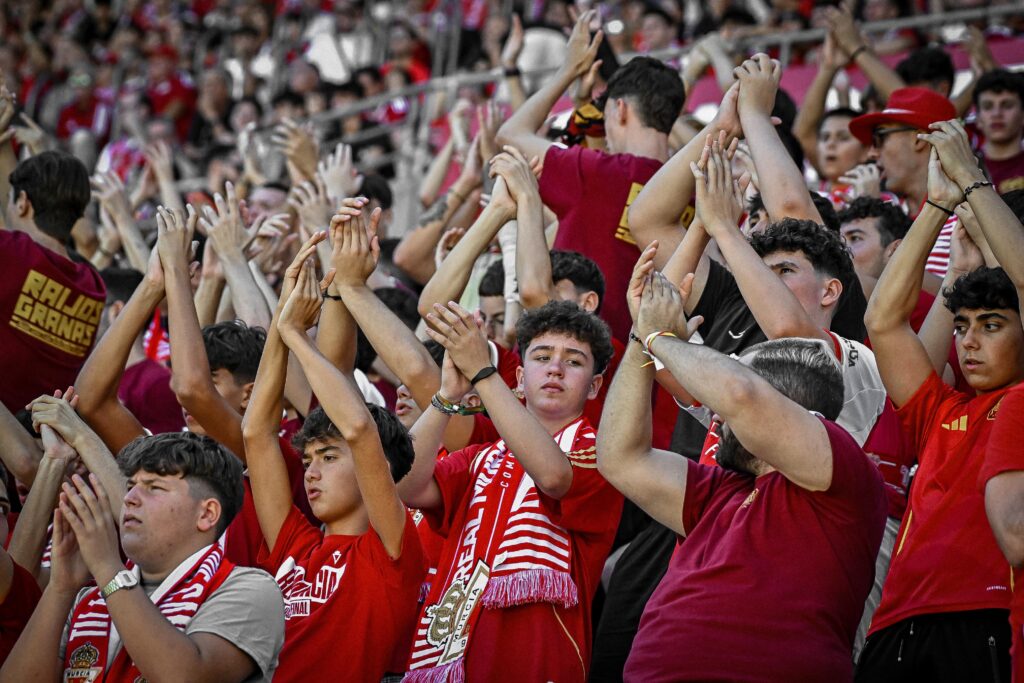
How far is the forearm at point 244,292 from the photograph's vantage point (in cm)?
568

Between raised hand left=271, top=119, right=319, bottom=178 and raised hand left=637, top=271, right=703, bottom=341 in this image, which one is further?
raised hand left=271, top=119, right=319, bottom=178

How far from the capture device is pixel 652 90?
5535mm

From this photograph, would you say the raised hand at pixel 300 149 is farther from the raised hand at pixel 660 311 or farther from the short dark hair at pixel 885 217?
the raised hand at pixel 660 311

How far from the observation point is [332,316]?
4.74 meters

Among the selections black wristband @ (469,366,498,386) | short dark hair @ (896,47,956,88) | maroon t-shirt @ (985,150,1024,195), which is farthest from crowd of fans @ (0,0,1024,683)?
short dark hair @ (896,47,956,88)

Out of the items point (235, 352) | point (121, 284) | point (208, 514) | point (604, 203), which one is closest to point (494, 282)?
point (604, 203)

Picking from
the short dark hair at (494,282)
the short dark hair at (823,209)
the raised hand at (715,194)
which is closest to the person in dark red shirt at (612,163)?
the short dark hair at (494,282)

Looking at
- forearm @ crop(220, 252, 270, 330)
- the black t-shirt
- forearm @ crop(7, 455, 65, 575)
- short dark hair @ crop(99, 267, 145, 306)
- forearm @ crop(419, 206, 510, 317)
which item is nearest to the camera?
forearm @ crop(7, 455, 65, 575)

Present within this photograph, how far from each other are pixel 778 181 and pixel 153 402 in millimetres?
2719

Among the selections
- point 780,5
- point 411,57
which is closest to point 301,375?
point 780,5

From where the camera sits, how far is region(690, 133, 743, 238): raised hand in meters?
4.23

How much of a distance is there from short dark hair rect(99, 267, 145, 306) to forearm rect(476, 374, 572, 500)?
3109 millimetres

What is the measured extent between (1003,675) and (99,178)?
4970 millimetres

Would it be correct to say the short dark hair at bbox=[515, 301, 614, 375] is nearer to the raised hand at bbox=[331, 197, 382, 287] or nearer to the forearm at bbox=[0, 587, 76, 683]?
the raised hand at bbox=[331, 197, 382, 287]
